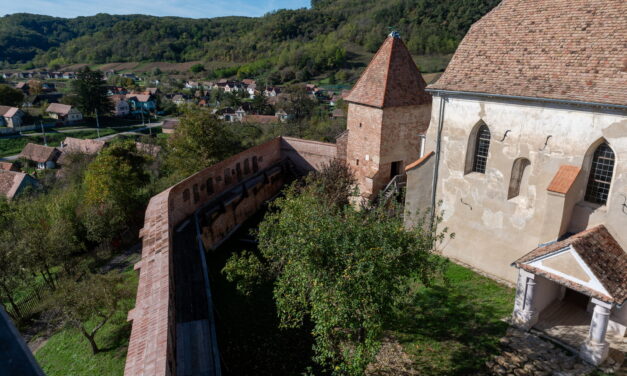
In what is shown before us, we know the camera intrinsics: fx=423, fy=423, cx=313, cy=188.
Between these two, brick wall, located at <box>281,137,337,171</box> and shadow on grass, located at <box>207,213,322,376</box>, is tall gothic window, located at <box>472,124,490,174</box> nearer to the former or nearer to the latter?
shadow on grass, located at <box>207,213,322,376</box>

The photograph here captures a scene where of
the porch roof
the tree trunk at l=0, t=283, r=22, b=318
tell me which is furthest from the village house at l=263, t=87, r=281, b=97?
the porch roof

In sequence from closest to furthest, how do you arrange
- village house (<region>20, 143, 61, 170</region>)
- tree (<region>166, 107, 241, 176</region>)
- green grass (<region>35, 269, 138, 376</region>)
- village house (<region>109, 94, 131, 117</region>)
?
green grass (<region>35, 269, 138, 376</region>) < tree (<region>166, 107, 241, 176</region>) < village house (<region>20, 143, 61, 170</region>) < village house (<region>109, 94, 131, 117</region>)

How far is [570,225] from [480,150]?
4019 mm

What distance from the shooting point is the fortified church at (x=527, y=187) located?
1163cm

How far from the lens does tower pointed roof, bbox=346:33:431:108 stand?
20344mm

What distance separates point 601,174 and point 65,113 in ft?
306

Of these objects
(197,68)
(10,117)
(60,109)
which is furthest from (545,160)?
(197,68)

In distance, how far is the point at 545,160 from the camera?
1376 cm

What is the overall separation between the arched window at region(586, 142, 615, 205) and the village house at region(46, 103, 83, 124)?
9270 centimetres

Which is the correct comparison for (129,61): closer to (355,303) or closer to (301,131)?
(301,131)

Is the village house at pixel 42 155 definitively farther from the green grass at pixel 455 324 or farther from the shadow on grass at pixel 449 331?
the shadow on grass at pixel 449 331

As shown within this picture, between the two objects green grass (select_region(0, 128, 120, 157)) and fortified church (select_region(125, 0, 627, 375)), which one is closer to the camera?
fortified church (select_region(125, 0, 627, 375))

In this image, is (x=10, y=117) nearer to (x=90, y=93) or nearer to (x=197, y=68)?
(x=90, y=93)

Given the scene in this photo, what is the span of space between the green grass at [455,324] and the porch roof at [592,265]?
7.87 ft
